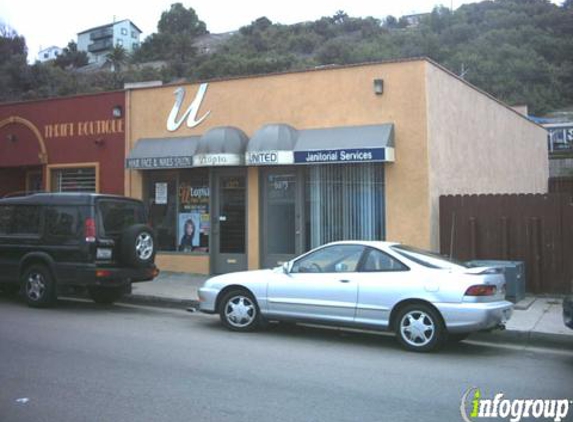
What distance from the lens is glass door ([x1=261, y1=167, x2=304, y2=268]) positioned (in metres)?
14.0

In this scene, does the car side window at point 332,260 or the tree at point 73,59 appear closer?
the car side window at point 332,260

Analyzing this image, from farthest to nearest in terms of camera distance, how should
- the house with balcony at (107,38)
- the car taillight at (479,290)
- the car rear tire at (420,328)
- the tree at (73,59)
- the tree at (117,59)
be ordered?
the house with balcony at (107,38)
the tree at (73,59)
the tree at (117,59)
the car rear tire at (420,328)
the car taillight at (479,290)

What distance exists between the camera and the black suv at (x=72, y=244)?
10484 millimetres

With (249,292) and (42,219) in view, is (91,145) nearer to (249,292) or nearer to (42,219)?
(42,219)

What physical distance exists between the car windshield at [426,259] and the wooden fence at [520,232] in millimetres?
4525

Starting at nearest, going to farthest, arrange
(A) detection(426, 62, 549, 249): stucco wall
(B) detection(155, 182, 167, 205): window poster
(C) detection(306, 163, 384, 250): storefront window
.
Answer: (A) detection(426, 62, 549, 249): stucco wall, (C) detection(306, 163, 384, 250): storefront window, (B) detection(155, 182, 167, 205): window poster

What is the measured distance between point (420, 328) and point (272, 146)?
21.9 ft

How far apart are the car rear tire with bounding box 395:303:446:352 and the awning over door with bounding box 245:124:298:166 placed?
610cm

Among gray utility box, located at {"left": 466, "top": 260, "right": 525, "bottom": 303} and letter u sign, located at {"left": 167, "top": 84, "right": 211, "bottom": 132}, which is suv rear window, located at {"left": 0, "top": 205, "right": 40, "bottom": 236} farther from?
gray utility box, located at {"left": 466, "top": 260, "right": 525, "bottom": 303}

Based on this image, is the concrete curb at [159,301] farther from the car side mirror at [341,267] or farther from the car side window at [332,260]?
the car side mirror at [341,267]

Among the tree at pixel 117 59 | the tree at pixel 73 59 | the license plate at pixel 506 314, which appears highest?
the tree at pixel 73 59

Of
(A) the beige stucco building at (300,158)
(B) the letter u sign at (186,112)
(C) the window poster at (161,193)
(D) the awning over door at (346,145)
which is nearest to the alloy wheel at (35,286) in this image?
(A) the beige stucco building at (300,158)

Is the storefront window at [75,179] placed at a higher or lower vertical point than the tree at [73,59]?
lower

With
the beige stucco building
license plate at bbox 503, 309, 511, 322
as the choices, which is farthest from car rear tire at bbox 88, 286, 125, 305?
license plate at bbox 503, 309, 511, 322
